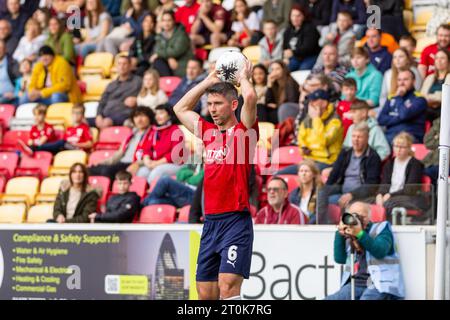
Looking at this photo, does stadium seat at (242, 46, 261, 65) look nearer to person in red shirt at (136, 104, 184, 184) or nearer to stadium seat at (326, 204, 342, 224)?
person in red shirt at (136, 104, 184, 184)

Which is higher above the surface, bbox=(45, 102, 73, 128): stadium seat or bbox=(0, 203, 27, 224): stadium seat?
bbox=(45, 102, 73, 128): stadium seat

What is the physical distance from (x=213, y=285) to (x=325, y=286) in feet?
9.40

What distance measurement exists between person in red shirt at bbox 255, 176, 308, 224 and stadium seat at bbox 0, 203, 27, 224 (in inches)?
161

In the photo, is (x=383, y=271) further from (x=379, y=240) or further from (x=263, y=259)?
(x=263, y=259)

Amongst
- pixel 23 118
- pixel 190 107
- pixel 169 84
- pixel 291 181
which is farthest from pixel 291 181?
pixel 23 118

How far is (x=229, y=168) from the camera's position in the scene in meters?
9.24

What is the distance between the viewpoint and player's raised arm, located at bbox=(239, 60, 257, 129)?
8.80 m

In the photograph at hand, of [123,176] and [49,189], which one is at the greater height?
[123,176]

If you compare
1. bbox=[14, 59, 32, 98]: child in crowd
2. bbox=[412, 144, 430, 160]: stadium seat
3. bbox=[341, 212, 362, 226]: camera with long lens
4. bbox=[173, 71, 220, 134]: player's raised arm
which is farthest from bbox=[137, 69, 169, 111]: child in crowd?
bbox=[173, 71, 220, 134]: player's raised arm

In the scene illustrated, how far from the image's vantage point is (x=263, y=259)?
40.1ft

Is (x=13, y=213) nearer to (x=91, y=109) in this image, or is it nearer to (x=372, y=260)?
(x=91, y=109)

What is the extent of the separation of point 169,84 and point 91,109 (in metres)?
1.38
